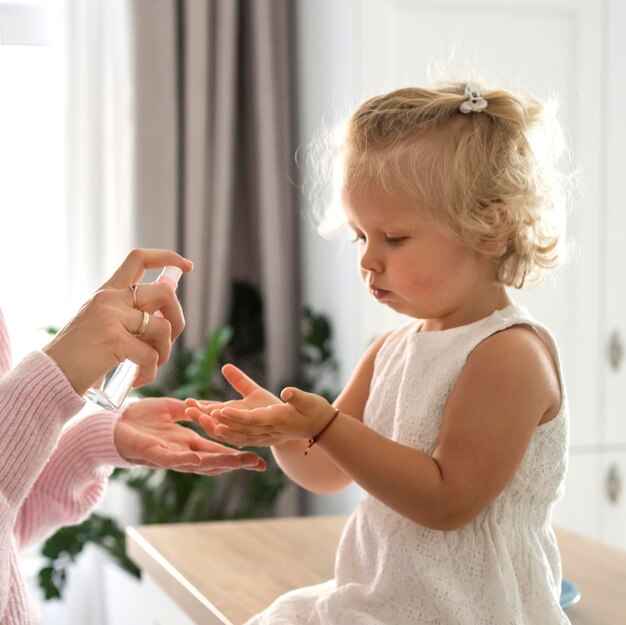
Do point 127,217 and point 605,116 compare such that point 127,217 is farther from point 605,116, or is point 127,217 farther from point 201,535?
point 201,535

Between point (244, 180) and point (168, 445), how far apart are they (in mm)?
2059

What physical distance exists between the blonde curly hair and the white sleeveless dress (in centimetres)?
9

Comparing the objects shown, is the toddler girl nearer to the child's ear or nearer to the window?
the child's ear

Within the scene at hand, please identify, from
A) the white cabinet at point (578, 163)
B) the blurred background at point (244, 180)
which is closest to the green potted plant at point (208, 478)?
the blurred background at point (244, 180)

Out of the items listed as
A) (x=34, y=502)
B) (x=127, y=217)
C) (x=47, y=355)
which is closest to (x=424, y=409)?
(x=47, y=355)

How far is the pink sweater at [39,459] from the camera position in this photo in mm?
1129

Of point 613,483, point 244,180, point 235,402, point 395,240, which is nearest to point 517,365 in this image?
point 395,240

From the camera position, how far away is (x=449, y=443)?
114 cm

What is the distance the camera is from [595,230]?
115 inches

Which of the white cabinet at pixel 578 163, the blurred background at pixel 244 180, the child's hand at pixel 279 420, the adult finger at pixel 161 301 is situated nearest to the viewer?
the child's hand at pixel 279 420

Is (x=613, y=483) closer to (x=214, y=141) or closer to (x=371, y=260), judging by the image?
(x=214, y=141)

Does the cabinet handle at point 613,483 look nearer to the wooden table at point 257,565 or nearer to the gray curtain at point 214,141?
the gray curtain at point 214,141

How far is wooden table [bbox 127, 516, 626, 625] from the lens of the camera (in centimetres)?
138

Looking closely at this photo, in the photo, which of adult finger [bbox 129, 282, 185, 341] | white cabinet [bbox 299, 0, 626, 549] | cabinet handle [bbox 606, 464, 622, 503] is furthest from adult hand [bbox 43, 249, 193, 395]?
cabinet handle [bbox 606, 464, 622, 503]
